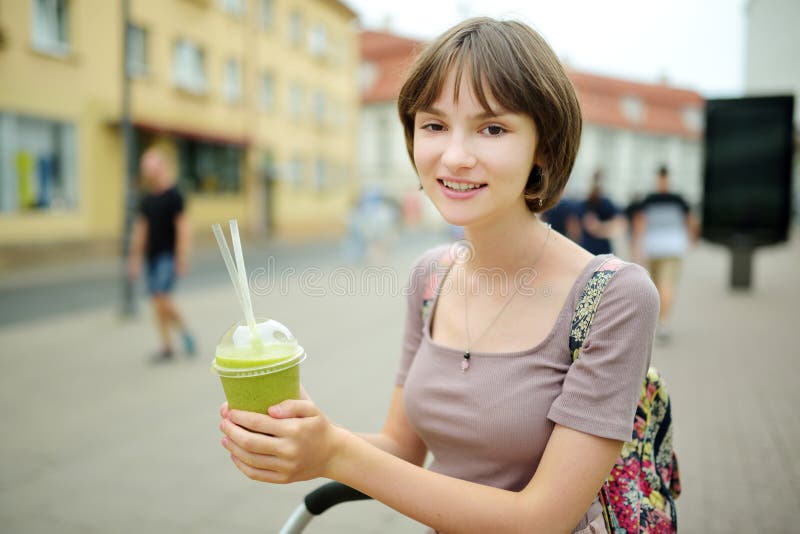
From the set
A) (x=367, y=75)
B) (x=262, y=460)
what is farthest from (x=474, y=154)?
(x=367, y=75)

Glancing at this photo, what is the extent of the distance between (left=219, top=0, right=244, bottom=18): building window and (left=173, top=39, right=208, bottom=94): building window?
6.59ft

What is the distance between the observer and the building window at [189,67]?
19914mm

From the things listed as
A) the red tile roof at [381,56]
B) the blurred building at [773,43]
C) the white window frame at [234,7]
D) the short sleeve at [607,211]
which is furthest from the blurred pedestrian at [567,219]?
the red tile roof at [381,56]

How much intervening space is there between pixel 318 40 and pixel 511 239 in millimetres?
29458

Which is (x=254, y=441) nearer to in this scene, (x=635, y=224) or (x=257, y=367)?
(x=257, y=367)

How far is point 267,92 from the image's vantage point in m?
25.3

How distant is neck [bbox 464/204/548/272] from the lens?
1533 millimetres

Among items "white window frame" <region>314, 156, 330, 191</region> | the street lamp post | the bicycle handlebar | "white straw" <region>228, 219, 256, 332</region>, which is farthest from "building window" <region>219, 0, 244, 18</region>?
"white straw" <region>228, 219, 256, 332</region>

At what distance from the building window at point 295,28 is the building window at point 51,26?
12.4 m

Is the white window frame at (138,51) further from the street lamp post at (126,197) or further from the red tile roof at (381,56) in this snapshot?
the red tile roof at (381,56)

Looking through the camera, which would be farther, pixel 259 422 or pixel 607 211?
pixel 607 211

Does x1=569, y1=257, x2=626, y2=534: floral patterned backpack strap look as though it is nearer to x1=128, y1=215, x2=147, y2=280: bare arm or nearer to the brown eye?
the brown eye

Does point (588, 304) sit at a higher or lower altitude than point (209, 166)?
lower

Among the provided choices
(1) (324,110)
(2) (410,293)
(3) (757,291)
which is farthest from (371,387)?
(1) (324,110)
